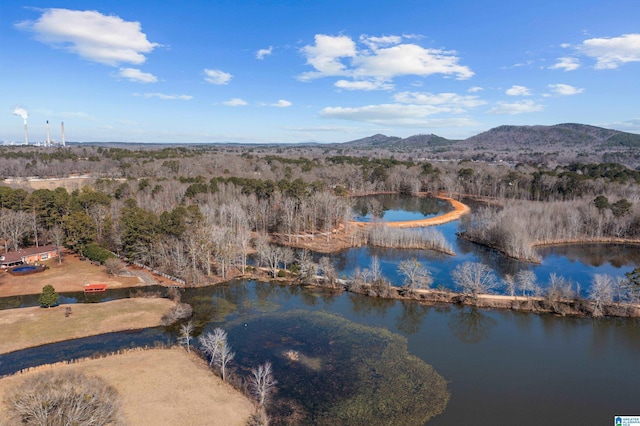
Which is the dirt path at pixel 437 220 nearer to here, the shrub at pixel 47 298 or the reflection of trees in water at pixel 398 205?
the reflection of trees in water at pixel 398 205

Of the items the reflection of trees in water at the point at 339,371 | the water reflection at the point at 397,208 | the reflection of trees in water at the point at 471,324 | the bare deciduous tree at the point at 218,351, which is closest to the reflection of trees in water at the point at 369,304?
the reflection of trees in water at the point at 339,371

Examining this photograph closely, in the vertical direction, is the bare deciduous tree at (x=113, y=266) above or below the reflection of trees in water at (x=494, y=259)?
above

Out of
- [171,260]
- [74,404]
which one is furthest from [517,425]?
[171,260]

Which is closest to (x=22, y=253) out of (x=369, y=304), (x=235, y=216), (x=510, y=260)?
(x=235, y=216)

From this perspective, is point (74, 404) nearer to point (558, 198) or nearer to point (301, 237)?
point (301, 237)

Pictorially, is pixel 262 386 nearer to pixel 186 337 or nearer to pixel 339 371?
pixel 339 371

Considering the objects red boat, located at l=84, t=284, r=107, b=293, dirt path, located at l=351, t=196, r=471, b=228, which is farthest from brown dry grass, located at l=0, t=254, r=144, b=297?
dirt path, located at l=351, t=196, r=471, b=228
